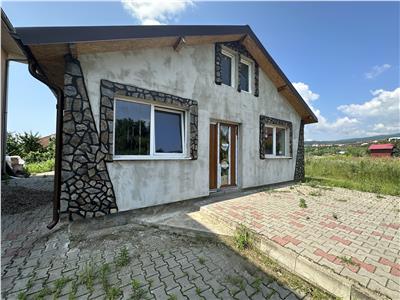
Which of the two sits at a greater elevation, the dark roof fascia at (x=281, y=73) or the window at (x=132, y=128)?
the dark roof fascia at (x=281, y=73)

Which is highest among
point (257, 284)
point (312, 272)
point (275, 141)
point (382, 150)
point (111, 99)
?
Result: point (111, 99)

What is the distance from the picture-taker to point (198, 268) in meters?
3.00

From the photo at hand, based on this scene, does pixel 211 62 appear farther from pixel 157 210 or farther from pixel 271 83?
pixel 157 210

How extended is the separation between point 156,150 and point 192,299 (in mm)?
3507

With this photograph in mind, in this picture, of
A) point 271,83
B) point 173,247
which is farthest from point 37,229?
point 271,83

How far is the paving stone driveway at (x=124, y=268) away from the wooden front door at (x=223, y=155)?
3073 mm

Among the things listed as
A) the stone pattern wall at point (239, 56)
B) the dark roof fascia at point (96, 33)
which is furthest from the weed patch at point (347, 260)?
the stone pattern wall at point (239, 56)

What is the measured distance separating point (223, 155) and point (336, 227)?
3.70 metres

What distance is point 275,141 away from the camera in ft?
29.9

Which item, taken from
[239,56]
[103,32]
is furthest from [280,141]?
[103,32]

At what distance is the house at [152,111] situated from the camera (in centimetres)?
401

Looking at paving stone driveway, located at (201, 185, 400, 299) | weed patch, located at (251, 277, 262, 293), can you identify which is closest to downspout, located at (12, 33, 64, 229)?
paving stone driveway, located at (201, 185, 400, 299)

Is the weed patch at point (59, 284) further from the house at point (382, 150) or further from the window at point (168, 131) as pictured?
the house at point (382, 150)

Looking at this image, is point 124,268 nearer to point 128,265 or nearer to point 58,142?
point 128,265
